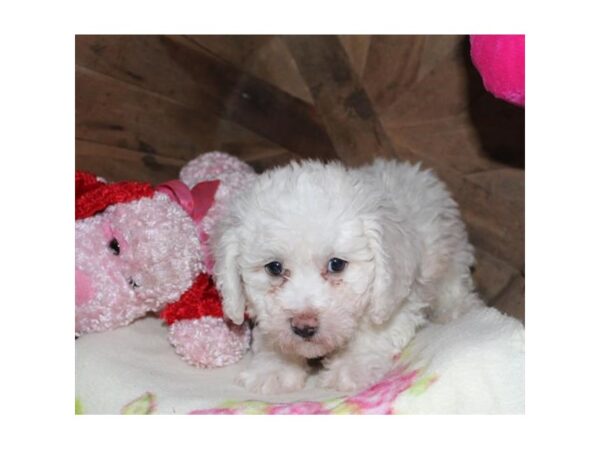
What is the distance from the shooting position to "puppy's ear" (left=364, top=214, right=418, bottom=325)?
11.2ft

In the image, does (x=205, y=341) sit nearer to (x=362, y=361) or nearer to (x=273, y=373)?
(x=273, y=373)

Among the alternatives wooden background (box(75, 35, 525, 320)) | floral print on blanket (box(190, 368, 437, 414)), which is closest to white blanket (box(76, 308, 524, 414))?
floral print on blanket (box(190, 368, 437, 414))

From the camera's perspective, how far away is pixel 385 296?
3.44m

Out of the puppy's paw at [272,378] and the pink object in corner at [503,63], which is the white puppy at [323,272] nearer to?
the puppy's paw at [272,378]

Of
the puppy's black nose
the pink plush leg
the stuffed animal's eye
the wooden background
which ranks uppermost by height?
the wooden background

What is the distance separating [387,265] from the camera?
3410mm

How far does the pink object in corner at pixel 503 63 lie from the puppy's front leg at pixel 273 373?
1.58 metres

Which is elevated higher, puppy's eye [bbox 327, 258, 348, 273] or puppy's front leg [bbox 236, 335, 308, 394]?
puppy's eye [bbox 327, 258, 348, 273]

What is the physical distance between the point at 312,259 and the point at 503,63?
1.18 metres

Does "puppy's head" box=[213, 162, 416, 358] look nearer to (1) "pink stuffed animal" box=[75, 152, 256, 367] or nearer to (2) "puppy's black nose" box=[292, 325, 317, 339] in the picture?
(2) "puppy's black nose" box=[292, 325, 317, 339]

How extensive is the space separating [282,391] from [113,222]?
116 cm

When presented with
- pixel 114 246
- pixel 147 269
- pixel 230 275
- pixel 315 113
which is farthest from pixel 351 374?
pixel 315 113

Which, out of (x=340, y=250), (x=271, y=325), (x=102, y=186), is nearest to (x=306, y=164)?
(x=340, y=250)

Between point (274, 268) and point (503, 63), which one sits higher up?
point (503, 63)
